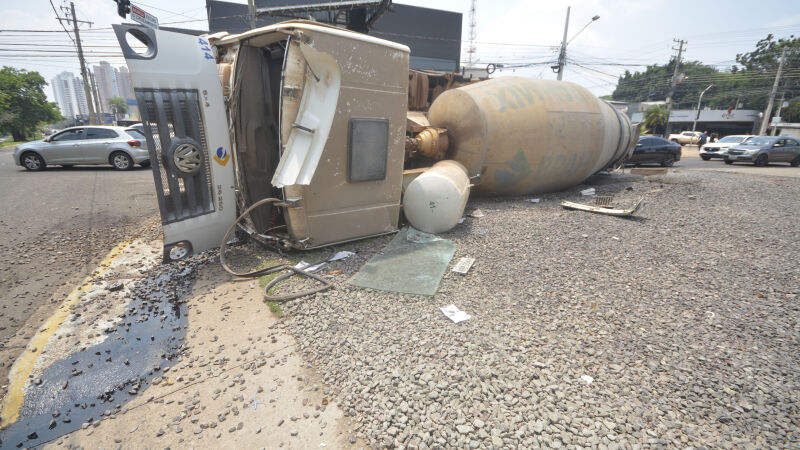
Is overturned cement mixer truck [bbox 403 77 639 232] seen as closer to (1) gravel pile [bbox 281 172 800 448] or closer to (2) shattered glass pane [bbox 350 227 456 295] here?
(2) shattered glass pane [bbox 350 227 456 295]

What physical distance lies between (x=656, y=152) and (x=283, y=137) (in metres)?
17.0

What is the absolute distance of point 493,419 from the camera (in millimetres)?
2113

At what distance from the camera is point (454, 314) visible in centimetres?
321

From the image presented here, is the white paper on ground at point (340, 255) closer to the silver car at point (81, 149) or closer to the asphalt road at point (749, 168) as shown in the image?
the silver car at point (81, 149)

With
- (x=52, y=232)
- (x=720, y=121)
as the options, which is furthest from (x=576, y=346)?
(x=720, y=121)

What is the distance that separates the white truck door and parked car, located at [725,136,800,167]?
21.6m

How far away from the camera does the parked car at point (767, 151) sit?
1580cm

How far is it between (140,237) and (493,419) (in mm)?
5864

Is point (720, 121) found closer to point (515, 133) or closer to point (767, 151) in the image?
point (767, 151)

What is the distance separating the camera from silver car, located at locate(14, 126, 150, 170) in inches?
446

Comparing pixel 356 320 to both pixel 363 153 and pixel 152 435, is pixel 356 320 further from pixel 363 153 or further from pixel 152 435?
pixel 363 153

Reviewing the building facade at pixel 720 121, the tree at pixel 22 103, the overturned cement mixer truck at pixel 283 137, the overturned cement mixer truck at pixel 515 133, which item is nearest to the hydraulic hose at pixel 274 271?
the overturned cement mixer truck at pixel 283 137

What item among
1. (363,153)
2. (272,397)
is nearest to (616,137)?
(363,153)

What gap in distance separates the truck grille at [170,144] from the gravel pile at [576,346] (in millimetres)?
1752
